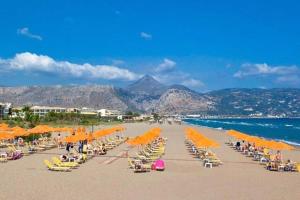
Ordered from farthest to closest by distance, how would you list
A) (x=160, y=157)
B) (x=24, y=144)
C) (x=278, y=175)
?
1. (x=24, y=144)
2. (x=160, y=157)
3. (x=278, y=175)

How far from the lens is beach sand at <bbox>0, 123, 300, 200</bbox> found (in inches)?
602

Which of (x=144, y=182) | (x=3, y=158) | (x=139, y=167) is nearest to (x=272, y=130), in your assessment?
(x=3, y=158)

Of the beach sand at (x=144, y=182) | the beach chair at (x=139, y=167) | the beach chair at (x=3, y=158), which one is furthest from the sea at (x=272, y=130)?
the beach chair at (x=3, y=158)

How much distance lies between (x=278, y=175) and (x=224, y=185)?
4527 millimetres

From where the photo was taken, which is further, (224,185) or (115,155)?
(115,155)

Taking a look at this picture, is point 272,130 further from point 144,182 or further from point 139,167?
point 144,182

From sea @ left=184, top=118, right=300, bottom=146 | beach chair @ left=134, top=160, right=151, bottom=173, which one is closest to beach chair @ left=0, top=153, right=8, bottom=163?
beach chair @ left=134, top=160, right=151, bottom=173

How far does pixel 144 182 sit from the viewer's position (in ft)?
59.0

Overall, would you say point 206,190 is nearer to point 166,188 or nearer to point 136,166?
point 166,188

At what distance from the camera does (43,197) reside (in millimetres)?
14492

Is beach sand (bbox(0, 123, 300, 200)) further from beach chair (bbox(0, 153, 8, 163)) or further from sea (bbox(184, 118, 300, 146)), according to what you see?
sea (bbox(184, 118, 300, 146))

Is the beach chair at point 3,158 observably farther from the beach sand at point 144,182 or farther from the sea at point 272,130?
the sea at point 272,130

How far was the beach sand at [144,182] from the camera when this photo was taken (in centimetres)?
1528

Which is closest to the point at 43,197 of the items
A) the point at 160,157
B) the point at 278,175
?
the point at 278,175
